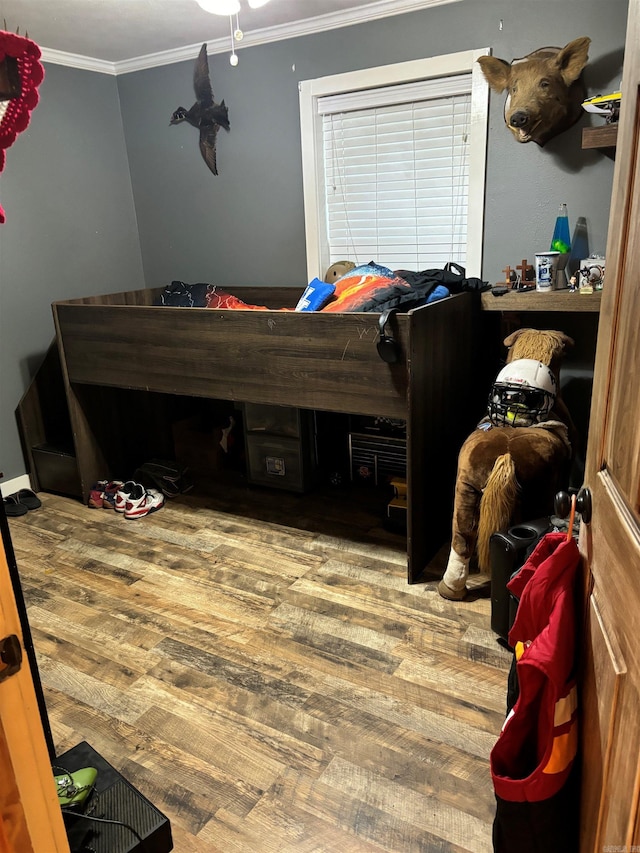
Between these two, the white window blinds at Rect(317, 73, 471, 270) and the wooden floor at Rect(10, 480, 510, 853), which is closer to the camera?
the wooden floor at Rect(10, 480, 510, 853)

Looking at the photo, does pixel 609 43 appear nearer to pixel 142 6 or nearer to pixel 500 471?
pixel 500 471

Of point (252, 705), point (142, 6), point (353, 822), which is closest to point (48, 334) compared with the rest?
point (142, 6)

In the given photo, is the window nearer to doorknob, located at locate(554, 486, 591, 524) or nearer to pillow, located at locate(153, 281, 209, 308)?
pillow, located at locate(153, 281, 209, 308)

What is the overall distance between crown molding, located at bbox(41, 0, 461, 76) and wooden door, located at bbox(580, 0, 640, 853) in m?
2.24

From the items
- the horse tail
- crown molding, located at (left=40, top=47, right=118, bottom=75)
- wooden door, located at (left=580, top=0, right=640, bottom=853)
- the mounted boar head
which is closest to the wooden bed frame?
the horse tail

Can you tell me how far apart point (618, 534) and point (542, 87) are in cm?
218

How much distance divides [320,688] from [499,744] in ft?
2.62

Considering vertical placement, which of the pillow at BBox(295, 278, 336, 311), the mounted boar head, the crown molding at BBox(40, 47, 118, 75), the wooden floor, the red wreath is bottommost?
the wooden floor

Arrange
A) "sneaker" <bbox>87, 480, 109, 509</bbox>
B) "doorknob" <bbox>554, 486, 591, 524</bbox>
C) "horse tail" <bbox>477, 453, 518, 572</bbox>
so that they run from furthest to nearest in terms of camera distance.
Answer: "sneaker" <bbox>87, 480, 109, 509</bbox>, "horse tail" <bbox>477, 453, 518, 572</bbox>, "doorknob" <bbox>554, 486, 591, 524</bbox>

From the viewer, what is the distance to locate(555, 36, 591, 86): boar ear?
231 cm

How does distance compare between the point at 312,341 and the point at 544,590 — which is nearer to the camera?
the point at 544,590

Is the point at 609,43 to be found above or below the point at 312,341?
above

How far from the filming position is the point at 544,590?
1130 millimetres

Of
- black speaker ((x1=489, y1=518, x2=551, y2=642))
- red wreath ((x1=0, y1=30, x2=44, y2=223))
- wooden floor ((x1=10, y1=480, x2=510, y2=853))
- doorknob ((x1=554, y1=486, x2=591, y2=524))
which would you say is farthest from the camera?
black speaker ((x1=489, y1=518, x2=551, y2=642))
